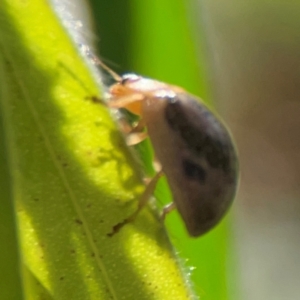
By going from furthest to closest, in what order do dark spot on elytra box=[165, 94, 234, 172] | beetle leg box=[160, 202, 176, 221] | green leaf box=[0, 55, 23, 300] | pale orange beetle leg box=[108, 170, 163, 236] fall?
dark spot on elytra box=[165, 94, 234, 172] < beetle leg box=[160, 202, 176, 221] < pale orange beetle leg box=[108, 170, 163, 236] < green leaf box=[0, 55, 23, 300]

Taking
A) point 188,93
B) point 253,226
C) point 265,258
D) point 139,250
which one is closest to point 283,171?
point 253,226

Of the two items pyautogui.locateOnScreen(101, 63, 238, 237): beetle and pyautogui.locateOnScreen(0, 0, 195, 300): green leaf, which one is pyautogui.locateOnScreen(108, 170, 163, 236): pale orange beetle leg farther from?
pyautogui.locateOnScreen(101, 63, 238, 237): beetle

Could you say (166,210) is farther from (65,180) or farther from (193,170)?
(65,180)

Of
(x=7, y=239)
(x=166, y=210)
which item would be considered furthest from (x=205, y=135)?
(x=7, y=239)

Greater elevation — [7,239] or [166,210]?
[7,239]

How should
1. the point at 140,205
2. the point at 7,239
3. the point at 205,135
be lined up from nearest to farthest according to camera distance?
the point at 7,239 < the point at 140,205 < the point at 205,135

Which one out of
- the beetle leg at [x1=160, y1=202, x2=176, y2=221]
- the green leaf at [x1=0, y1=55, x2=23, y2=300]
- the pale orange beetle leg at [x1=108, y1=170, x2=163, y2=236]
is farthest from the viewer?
the beetle leg at [x1=160, y1=202, x2=176, y2=221]

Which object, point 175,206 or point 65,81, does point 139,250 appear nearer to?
point 65,81

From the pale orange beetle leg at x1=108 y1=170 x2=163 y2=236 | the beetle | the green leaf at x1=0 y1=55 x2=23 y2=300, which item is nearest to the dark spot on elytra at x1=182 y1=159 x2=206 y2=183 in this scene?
the beetle
